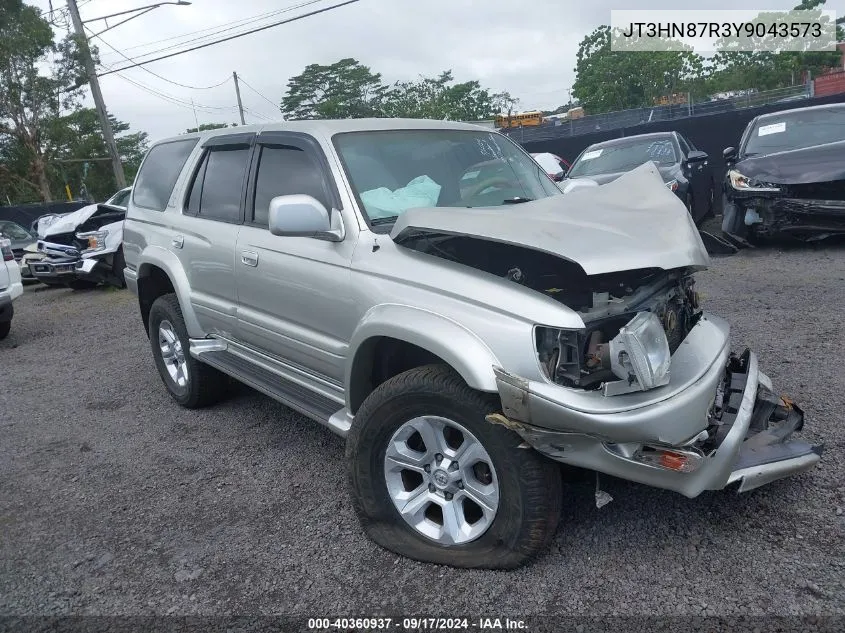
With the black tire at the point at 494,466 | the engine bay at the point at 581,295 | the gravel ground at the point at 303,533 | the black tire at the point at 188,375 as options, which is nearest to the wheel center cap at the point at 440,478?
the black tire at the point at 494,466

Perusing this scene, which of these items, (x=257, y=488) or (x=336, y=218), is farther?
(x=257, y=488)

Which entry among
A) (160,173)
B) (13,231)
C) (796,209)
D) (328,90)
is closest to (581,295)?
(160,173)

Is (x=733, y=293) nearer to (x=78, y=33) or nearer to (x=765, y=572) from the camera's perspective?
(x=765, y=572)

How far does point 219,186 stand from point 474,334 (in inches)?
95.4

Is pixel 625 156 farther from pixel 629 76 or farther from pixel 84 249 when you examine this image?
pixel 629 76

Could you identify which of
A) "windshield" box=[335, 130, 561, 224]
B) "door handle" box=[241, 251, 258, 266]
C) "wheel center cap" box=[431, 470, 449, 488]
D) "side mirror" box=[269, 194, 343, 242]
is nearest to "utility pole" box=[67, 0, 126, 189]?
"door handle" box=[241, 251, 258, 266]

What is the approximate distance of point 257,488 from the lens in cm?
338

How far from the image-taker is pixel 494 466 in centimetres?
234

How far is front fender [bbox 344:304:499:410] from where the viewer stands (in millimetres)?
2254

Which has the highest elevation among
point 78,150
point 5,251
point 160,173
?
point 78,150

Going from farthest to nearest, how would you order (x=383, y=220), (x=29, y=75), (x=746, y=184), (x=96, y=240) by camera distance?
(x=29, y=75)
(x=96, y=240)
(x=746, y=184)
(x=383, y=220)

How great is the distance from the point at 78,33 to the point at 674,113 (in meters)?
21.3

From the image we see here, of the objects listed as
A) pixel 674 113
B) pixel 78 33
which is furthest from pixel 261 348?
pixel 674 113

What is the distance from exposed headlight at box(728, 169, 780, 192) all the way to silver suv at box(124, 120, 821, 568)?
4.66m
